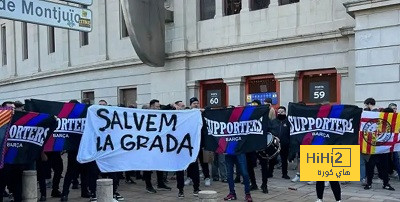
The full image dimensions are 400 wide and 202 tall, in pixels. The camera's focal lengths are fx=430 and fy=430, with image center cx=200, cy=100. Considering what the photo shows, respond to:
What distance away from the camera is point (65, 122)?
853 cm

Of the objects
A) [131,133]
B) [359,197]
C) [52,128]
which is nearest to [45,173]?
[52,128]

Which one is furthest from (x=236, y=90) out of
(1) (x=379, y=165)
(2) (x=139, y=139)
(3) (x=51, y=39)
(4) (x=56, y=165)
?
(3) (x=51, y=39)

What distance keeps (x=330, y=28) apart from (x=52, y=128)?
9.23 m

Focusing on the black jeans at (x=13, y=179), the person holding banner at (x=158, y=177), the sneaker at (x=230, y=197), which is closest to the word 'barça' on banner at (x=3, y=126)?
the black jeans at (x=13, y=179)

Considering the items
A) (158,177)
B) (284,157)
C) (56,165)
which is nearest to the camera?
(56,165)

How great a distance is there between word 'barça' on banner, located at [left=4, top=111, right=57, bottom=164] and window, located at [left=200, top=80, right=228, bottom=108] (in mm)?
9569

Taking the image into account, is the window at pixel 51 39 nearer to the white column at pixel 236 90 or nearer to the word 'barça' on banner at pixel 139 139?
the white column at pixel 236 90

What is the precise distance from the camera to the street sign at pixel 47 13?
22.9 ft

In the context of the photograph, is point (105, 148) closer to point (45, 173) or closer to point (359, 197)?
point (45, 173)

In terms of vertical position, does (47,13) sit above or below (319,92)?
above

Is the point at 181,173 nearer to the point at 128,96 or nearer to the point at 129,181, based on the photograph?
the point at 129,181

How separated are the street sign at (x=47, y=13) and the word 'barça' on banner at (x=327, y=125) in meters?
4.38

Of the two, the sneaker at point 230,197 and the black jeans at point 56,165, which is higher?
the black jeans at point 56,165

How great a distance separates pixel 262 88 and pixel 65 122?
8.62 metres
